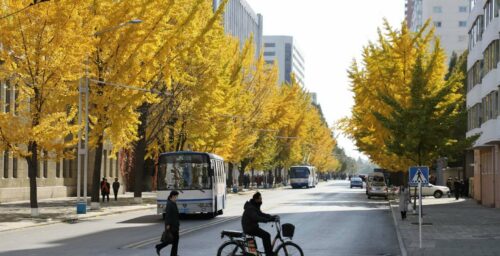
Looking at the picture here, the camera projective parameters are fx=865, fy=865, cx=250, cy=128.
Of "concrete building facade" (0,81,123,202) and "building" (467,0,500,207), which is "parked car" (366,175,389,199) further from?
"concrete building facade" (0,81,123,202)

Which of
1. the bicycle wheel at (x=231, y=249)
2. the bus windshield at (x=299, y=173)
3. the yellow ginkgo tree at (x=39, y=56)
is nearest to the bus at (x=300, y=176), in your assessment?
the bus windshield at (x=299, y=173)

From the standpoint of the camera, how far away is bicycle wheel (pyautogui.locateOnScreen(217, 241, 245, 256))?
16.6m

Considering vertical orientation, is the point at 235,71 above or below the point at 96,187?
above

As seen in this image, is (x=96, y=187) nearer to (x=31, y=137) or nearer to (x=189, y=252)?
(x=31, y=137)

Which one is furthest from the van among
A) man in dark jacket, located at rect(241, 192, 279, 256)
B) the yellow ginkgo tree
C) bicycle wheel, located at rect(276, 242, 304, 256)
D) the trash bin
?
man in dark jacket, located at rect(241, 192, 279, 256)

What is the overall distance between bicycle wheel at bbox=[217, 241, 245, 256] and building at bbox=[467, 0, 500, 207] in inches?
1058

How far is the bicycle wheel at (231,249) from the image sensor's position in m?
16.6

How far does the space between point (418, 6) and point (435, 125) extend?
453 feet

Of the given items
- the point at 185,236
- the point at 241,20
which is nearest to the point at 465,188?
the point at 185,236

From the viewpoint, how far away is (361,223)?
110 ft

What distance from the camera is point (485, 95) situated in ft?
Answer: 165

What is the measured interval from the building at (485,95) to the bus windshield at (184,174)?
14.1m

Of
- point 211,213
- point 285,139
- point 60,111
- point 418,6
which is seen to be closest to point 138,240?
point 211,213

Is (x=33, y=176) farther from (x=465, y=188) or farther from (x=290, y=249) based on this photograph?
(x=465, y=188)
